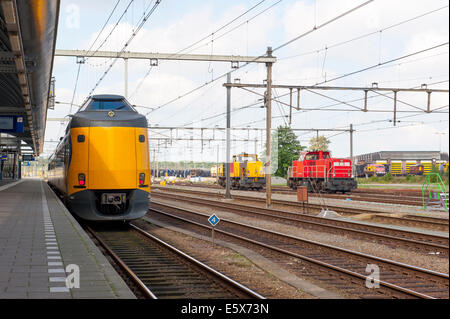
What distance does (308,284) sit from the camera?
27.5 ft

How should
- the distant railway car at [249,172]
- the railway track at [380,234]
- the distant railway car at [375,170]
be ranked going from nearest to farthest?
the railway track at [380,234] < the distant railway car at [249,172] < the distant railway car at [375,170]

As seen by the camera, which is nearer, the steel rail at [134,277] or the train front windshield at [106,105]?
the steel rail at [134,277]

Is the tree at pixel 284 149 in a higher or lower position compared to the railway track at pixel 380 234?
higher

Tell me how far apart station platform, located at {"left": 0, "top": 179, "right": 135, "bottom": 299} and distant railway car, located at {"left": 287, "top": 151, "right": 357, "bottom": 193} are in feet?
77.0

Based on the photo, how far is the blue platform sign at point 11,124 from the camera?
27.2 meters

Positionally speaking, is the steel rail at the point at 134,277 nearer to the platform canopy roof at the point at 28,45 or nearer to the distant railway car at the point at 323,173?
the platform canopy roof at the point at 28,45

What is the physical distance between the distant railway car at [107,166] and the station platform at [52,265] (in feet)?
3.16

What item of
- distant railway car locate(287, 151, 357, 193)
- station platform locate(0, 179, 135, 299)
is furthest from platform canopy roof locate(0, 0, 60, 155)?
distant railway car locate(287, 151, 357, 193)

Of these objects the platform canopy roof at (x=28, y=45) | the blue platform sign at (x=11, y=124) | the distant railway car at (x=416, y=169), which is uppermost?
the platform canopy roof at (x=28, y=45)

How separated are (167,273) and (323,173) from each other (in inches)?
1073

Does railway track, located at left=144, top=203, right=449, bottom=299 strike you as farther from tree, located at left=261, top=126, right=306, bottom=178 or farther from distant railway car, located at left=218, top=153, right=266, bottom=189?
tree, located at left=261, top=126, right=306, bottom=178

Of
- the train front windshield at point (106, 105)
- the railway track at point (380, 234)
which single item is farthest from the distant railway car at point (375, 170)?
the train front windshield at point (106, 105)
